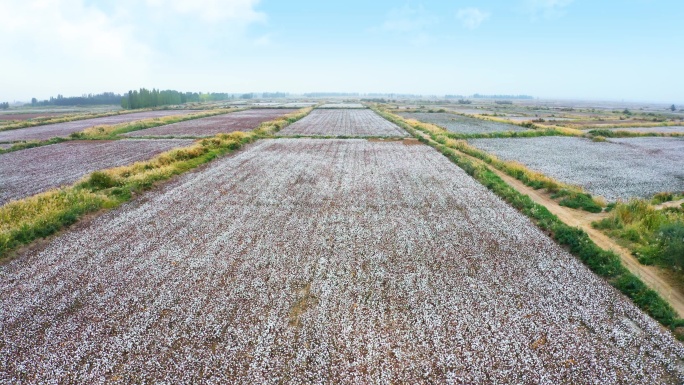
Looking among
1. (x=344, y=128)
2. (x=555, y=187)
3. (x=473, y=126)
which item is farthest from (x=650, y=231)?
(x=473, y=126)

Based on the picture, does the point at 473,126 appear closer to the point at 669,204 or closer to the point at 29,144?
the point at 669,204

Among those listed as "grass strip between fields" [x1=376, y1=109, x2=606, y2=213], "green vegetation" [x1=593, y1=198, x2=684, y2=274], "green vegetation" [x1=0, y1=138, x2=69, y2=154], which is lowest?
"green vegetation" [x1=593, y1=198, x2=684, y2=274]

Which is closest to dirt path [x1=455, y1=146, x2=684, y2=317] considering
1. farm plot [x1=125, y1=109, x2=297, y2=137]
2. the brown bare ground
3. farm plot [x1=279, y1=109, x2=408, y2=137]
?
the brown bare ground

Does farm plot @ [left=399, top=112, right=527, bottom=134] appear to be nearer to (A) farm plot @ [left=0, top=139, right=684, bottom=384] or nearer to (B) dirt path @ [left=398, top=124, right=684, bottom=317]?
(B) dirt path @ [left=398, top=124, right=684, bottom=317]

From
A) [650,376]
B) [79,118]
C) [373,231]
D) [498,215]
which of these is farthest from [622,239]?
[79,118]

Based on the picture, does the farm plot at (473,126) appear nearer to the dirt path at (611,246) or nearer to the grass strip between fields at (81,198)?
the dirt path at (611,246)

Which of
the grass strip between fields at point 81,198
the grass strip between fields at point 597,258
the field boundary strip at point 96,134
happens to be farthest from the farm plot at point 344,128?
the grass strip between fields at point 597,258

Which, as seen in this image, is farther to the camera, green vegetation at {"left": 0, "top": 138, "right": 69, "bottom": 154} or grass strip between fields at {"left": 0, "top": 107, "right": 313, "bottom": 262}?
green vegetation at {"left": 0, "top": 138, "right": 69, "bottom": 154}
